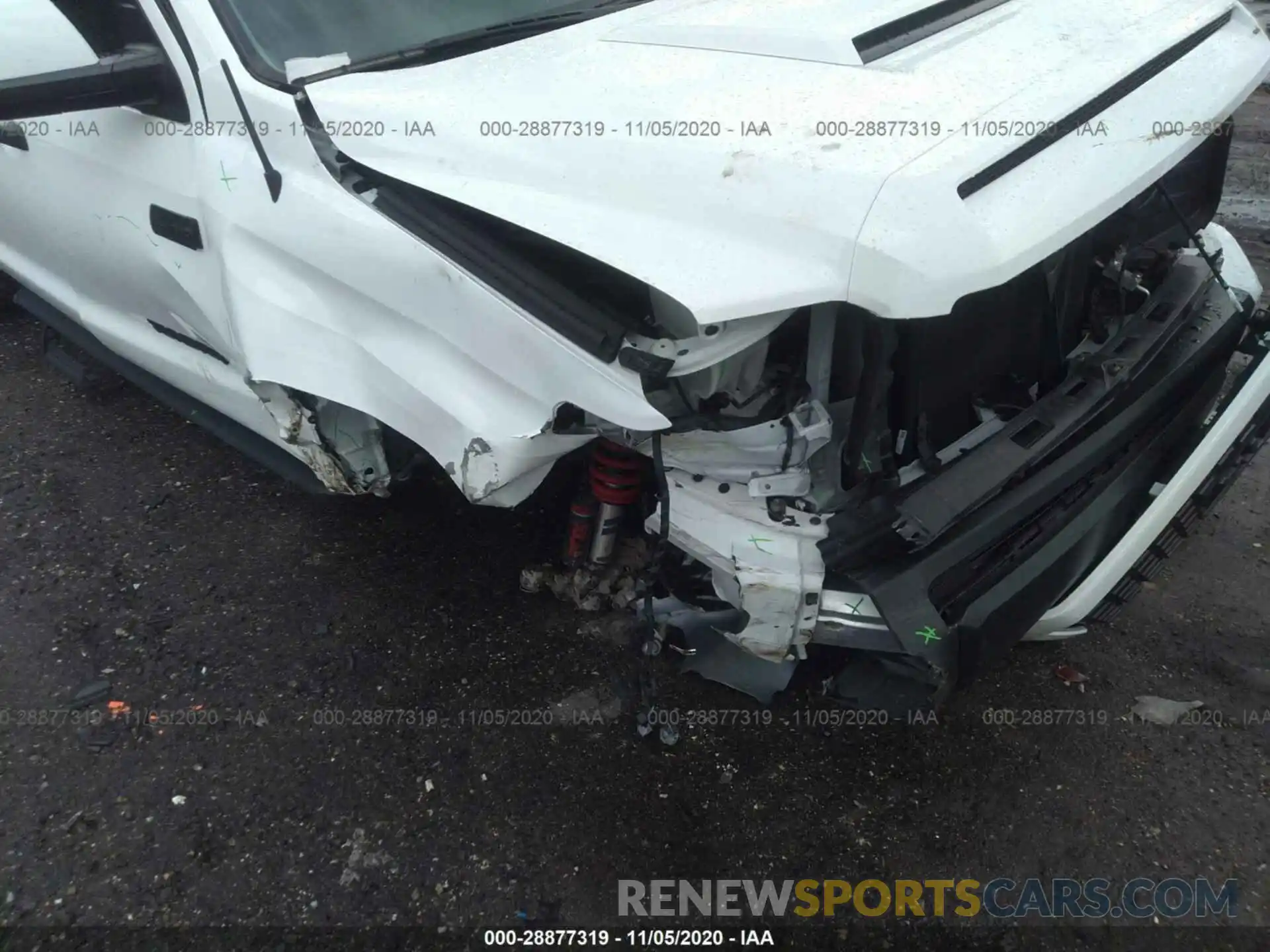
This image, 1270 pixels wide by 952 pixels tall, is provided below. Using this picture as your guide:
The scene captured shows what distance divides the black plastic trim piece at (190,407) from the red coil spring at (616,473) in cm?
73

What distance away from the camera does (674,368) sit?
169 centimetres

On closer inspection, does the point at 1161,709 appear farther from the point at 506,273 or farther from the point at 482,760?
the point at 506,273

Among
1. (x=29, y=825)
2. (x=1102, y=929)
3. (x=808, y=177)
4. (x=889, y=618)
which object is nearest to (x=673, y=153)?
(x=808, y=177)

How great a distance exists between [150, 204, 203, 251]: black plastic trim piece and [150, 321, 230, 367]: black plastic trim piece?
0.32 metres

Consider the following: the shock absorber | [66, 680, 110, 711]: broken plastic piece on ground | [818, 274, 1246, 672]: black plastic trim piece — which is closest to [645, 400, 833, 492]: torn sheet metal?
[818, 274, 1246, 672]: black plastic trim piece

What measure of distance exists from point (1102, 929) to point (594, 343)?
153 cm

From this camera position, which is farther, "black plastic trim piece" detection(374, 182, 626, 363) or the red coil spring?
the red coil spring

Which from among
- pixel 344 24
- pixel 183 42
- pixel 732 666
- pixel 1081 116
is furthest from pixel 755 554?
pixel 183 42

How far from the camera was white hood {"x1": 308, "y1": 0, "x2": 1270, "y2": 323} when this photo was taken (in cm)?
154

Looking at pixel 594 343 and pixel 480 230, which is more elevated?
pixel 480 230

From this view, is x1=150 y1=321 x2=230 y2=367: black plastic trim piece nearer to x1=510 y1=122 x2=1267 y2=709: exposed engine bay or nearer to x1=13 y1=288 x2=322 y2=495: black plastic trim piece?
x1=13 y1=288 x2=322 y2=495: black plastic trim piece

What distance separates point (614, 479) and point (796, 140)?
3.32ft

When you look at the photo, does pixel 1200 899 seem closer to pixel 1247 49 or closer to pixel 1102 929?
pixel 1102 929

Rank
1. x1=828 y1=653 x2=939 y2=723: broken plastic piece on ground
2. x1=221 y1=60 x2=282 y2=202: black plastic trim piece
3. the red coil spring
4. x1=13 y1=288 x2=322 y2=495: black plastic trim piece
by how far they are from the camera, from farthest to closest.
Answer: x1=13 y1=288 x2=322 y2=495: black plastic trim piece → the red coil spring → x1=221 y1=60 x2=282 y2=202: black plastic trim piece → x1=828 y1=653 x2=939 y2=723: broken plastic piece on ground
